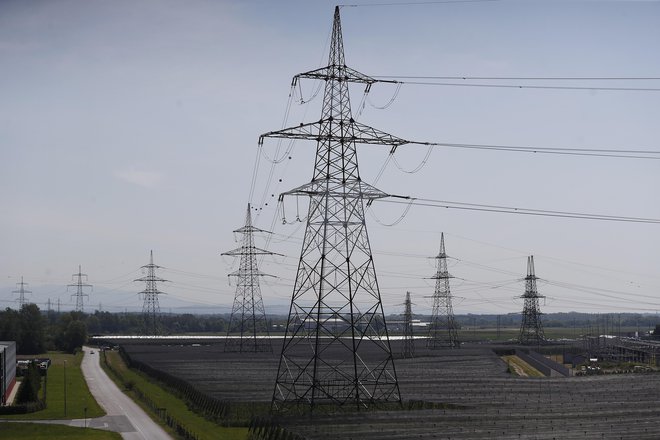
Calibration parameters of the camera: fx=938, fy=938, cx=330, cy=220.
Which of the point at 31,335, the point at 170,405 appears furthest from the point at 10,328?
the point at 170,405

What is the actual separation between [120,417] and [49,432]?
7292mm

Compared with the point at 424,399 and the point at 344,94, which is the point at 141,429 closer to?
the point at 424,399

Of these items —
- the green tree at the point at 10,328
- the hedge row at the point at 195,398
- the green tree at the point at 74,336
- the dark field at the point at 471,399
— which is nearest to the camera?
the dark field at the point at 471,399

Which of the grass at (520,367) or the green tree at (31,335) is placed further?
the green tree at (31,335)

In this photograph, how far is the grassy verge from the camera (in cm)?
4665

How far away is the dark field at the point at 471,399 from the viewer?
40062 mm

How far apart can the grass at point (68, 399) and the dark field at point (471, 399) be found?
7528mm

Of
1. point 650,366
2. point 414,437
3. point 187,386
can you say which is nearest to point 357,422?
point 414,437

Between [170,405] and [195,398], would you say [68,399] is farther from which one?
[195,398]

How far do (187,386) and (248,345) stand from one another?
41.0 meters

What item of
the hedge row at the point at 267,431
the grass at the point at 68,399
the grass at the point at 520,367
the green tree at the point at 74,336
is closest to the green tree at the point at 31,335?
the green tree at the point at 74,336

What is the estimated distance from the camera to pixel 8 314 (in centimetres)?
13488

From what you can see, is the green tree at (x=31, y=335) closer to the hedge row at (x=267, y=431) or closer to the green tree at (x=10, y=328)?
the green tree at (x=10, y=328)

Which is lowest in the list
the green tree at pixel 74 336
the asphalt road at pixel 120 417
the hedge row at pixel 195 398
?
the asphalt road at pixel 120 417
